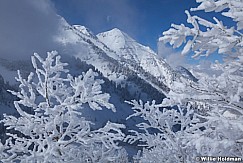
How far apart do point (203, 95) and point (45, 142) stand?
3747 mm

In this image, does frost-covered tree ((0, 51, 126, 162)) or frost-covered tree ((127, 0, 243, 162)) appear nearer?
frost-covered tree ((127, 0, 243, 162))

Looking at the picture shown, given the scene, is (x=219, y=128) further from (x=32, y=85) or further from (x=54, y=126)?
(x=32, y=85)

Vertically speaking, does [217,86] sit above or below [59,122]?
above

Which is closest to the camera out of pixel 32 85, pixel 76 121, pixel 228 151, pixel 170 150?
pixel 228 151

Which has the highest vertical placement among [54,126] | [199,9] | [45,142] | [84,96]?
[199,9]

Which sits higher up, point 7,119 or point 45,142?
point 7,119

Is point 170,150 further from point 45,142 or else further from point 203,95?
point 203,95

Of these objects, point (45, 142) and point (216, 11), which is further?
point (45, 142)

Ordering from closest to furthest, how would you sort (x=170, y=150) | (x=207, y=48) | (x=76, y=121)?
(x=207, y=48)
(x=76, y=121)
(x=170, y=150)

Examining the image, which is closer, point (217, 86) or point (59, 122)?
point (217, 86)

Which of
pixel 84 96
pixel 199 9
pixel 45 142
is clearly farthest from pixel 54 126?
pixel 199 9

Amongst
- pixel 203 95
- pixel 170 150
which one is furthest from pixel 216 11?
pixel 170 150

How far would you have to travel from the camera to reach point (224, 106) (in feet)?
12.2

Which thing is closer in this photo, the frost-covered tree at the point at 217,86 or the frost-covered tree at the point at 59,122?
the frost-covered tree at the point at 217,86
